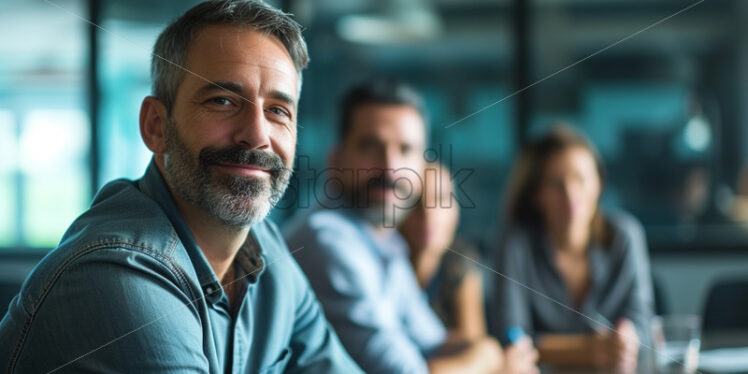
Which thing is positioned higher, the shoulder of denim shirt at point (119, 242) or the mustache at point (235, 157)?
the mustache at point (235, 157)

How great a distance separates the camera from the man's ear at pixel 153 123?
334mm

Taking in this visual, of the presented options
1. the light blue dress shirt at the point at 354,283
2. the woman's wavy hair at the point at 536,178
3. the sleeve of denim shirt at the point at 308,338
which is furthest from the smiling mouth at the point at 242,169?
the woman's wavy hair at the point at 536,178

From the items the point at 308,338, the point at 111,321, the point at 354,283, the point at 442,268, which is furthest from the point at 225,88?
the point at 442,268

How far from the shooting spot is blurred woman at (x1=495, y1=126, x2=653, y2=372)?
3.93 ft

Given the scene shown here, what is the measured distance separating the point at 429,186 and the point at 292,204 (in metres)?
0.53

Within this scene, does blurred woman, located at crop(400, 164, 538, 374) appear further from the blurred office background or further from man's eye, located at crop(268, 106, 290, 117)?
the blurred office background

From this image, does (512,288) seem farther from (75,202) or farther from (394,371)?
(75,202)

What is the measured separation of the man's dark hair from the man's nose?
42 centimetres

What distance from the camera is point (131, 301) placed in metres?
0.32

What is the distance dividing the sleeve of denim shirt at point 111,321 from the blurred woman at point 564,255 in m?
0.89

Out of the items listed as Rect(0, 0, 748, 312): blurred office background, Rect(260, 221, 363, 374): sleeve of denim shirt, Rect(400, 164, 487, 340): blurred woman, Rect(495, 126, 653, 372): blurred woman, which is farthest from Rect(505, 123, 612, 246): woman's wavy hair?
Rect(260, 221, 363, 374): sleeve of denim shirt

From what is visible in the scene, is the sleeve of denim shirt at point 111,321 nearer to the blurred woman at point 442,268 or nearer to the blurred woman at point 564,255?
the blurred woman at point 442,268

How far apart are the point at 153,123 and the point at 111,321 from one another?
3.6 inches

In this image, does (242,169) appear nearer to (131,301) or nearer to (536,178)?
(131,301)
